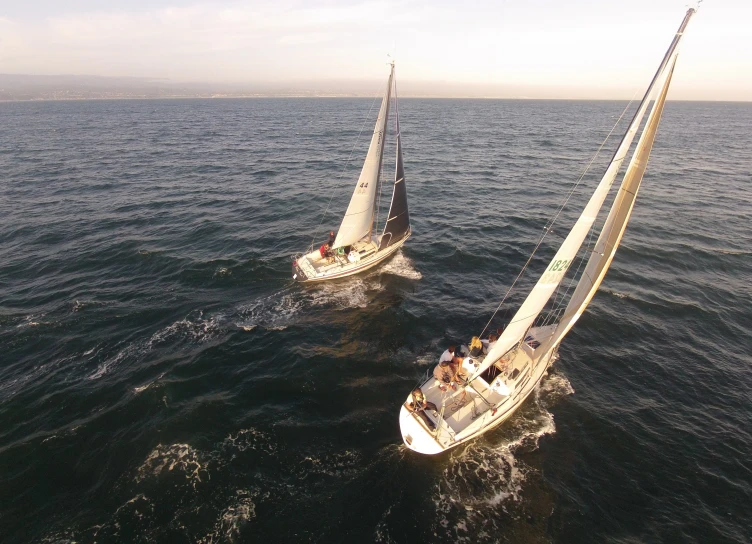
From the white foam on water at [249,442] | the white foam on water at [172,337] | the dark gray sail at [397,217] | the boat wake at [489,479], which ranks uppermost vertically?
the dark gray sail at [397,217]

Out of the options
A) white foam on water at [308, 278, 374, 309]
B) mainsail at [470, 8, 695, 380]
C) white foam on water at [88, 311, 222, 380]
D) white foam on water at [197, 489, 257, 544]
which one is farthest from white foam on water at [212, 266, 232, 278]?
mainsail at [470, 8, 695, 380]

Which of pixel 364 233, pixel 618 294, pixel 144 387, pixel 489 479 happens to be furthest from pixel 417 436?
pixel 618 294

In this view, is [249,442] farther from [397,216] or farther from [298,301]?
[397,216]

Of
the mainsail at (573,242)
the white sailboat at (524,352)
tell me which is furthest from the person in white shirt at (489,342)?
the mainsail at (573,242)

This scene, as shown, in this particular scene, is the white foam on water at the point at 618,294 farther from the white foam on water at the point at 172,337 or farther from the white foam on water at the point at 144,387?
the white foam on water at the point at 144,387

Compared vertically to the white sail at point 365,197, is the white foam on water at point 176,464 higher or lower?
lower

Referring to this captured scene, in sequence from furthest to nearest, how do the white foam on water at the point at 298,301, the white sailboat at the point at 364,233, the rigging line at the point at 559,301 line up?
the white sailboat at the point at 364,233
the rigging line at the point at 559,301
the white foam on water at the point at 298,301

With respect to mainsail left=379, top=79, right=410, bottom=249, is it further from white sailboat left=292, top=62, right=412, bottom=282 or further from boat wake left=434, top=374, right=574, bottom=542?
boat wake left=434, top=374, right=574, bottom=542
